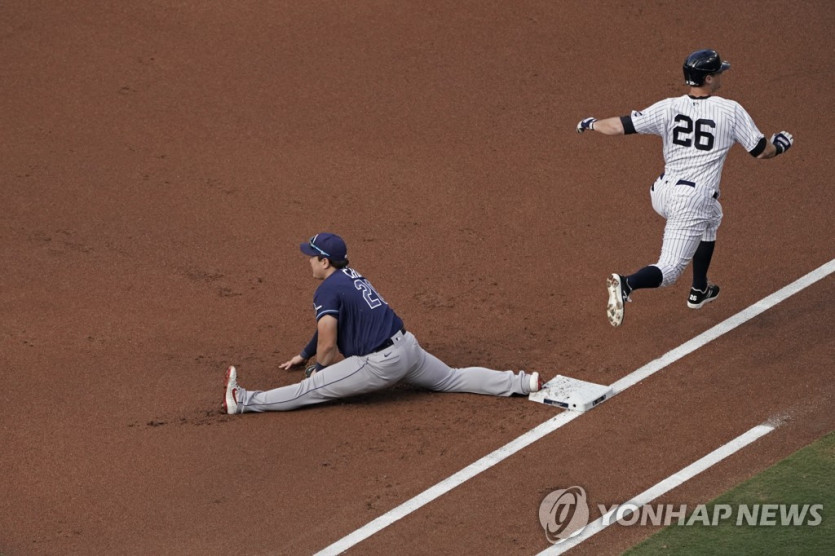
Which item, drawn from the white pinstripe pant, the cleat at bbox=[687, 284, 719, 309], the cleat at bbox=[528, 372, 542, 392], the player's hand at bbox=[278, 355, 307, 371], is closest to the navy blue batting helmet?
the white pinstripe pant

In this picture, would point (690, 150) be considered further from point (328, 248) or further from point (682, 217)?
point (328, 248)

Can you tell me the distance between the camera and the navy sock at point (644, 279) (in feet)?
26.6

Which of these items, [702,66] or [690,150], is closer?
[702,66]

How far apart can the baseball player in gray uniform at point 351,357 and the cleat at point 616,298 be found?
2.11 feet

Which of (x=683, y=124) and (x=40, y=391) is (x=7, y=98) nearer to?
(x=40, y=391)

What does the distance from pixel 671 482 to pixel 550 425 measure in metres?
0.96

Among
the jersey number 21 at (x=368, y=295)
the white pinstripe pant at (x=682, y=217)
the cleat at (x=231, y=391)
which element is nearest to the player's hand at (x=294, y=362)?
the cleat at (x=231, y=391)

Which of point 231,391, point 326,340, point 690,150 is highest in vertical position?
point 690,150

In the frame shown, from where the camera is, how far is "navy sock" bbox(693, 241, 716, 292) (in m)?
8.49

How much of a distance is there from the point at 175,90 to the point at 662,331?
5.94m

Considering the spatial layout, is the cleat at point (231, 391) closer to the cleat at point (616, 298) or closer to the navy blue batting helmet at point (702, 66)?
the cleat at point (616, 298)

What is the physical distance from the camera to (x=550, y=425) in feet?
26.0

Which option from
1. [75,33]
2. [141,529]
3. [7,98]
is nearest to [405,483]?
[141,529]

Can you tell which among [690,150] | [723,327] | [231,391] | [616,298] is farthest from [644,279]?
[231,391]
